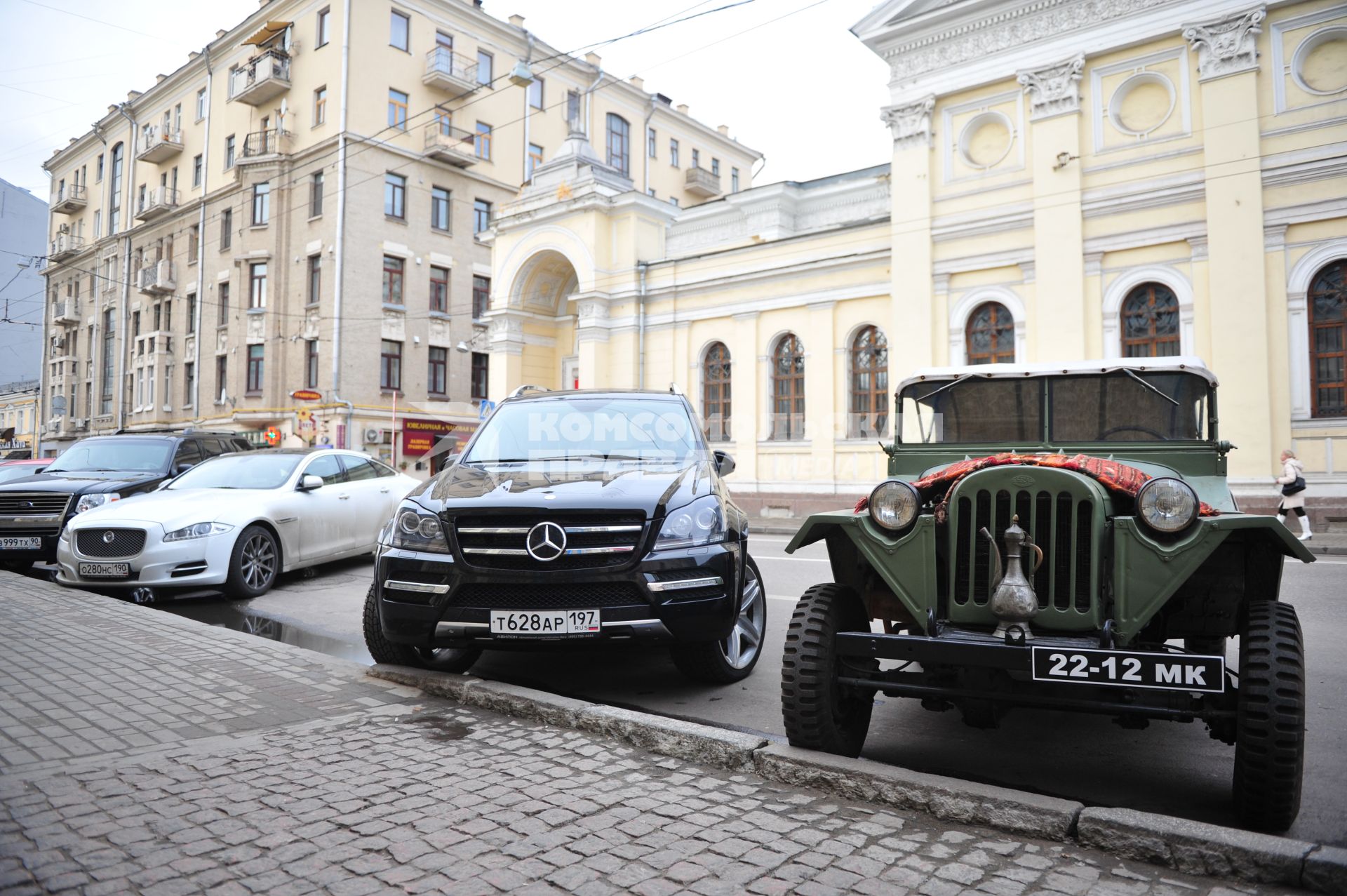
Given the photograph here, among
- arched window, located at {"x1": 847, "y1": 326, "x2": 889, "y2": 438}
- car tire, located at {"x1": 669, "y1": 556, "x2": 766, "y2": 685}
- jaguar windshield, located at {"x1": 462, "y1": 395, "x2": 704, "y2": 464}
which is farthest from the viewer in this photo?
arched window, located at {"x1": 847, "y1": 326, "x2": 889, "y2": 438}

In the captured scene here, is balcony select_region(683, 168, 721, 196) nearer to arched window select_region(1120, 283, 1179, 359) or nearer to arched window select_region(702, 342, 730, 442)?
arched window select_region(702, 342, 730, 442)

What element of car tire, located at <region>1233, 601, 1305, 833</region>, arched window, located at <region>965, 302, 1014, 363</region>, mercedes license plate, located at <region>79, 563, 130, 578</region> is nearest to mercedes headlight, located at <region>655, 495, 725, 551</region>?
car tire, located at <region>1233, 601, 1305, 833</region>

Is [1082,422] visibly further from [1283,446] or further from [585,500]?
[1283,446]

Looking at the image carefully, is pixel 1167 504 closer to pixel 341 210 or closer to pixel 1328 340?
pixel 1328 340

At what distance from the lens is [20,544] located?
10188 mm

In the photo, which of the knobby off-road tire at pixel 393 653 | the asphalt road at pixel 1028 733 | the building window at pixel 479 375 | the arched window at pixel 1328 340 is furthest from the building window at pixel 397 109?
the knobby off-road tire at pixel 393 653

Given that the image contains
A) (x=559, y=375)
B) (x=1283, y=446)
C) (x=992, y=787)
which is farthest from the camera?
(x=559, y=375)

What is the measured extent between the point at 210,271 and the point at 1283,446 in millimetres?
39690

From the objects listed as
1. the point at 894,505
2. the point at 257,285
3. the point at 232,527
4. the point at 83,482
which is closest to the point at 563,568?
the point at 894,505

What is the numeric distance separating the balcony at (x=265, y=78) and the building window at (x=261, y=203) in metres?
3.81

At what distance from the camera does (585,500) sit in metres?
4.57

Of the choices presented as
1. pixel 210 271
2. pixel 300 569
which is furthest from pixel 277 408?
pixel 300 569

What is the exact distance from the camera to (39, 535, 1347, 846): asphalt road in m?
3.47

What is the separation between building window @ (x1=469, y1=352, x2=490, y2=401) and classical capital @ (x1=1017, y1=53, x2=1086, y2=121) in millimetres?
25103
